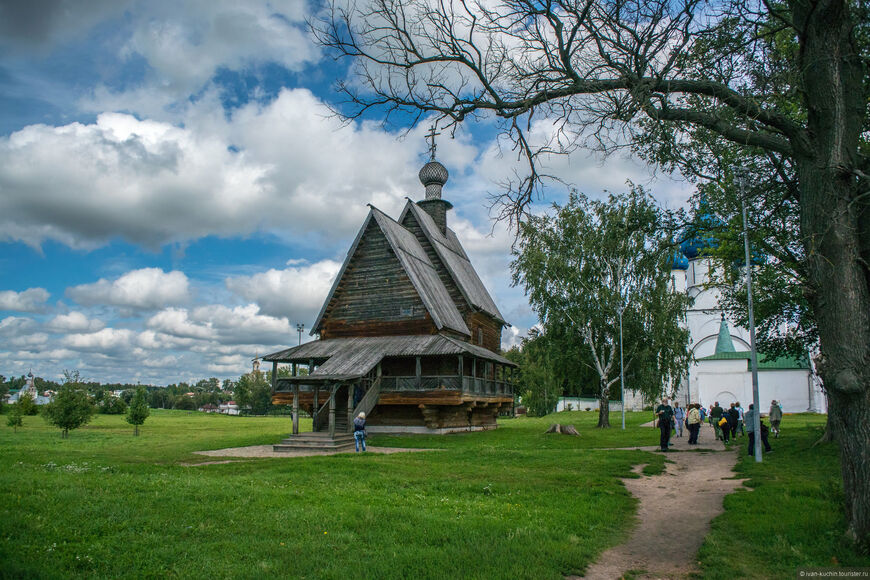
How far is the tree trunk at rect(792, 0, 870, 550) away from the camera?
23.0 feet

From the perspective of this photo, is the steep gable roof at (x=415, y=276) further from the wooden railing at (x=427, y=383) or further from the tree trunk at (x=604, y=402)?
the tree trunk at (x=604, y=402)

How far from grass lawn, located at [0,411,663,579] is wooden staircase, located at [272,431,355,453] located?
26.2 ft

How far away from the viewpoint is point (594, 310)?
33.9 meters

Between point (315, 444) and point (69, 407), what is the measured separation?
20.5 meters

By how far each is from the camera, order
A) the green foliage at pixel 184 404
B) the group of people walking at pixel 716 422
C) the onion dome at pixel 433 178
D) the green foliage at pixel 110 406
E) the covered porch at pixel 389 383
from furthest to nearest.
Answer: the green foliage at pixel 184 404, the green foliage at pixel 110 406, the onion dome at pixel 433 178, the covered porch at pixel 389 383, the group of people walking at pixel 716 422

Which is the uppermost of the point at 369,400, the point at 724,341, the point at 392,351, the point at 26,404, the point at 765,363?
the point at 724,341

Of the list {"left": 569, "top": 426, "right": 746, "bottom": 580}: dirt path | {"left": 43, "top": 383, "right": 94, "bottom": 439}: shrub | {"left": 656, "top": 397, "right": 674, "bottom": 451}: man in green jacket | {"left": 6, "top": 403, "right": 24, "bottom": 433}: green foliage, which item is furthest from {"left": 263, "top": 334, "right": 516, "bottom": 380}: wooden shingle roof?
{"left": 6, "top": 403, "right": 24, "bottom": 433}: green foliage

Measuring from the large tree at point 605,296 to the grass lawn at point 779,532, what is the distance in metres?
21.3

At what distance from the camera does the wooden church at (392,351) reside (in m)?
25.8

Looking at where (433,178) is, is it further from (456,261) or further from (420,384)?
(420,384)

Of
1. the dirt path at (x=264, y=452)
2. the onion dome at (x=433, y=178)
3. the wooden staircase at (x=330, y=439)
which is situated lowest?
the dirt path at (x=264, y=452)

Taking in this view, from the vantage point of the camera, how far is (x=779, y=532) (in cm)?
803

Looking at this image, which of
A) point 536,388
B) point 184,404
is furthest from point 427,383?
point 184,404

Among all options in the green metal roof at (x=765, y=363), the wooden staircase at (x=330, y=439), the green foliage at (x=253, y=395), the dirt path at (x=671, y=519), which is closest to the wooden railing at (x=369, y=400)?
the wooden staircase at (x=330, y=439)
